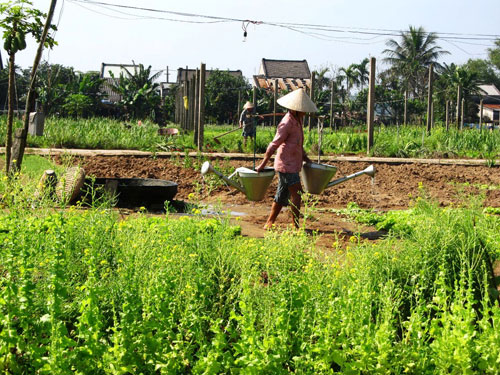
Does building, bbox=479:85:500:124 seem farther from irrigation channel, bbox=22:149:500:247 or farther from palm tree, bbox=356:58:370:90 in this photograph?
irrigation channel, bbox=22:149:500:247

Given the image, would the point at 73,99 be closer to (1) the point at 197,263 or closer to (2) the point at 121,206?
(2) the point at 121,206

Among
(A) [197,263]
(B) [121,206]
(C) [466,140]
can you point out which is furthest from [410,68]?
(A) [197,263]

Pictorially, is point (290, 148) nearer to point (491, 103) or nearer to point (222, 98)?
point (222, 98)

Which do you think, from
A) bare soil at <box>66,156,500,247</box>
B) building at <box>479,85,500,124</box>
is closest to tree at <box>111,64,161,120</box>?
bare soil at <box>66,156,500,247</box>

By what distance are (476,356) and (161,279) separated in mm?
1459

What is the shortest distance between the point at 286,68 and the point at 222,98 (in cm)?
1878

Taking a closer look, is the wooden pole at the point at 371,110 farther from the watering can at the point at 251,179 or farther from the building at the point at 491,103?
the building at the point at 491,103

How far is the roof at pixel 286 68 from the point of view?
183 ft

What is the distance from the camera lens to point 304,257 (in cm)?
431

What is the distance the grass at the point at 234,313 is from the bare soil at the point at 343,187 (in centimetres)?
265

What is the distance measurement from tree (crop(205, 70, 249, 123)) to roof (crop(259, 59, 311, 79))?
14715mm

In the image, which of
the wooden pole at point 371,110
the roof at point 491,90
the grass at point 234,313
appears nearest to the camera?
the grass at point 234,313

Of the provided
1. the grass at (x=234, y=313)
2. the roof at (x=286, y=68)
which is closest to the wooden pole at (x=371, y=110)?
the grass at (x=234, y=313)

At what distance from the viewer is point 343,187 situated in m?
10.5
